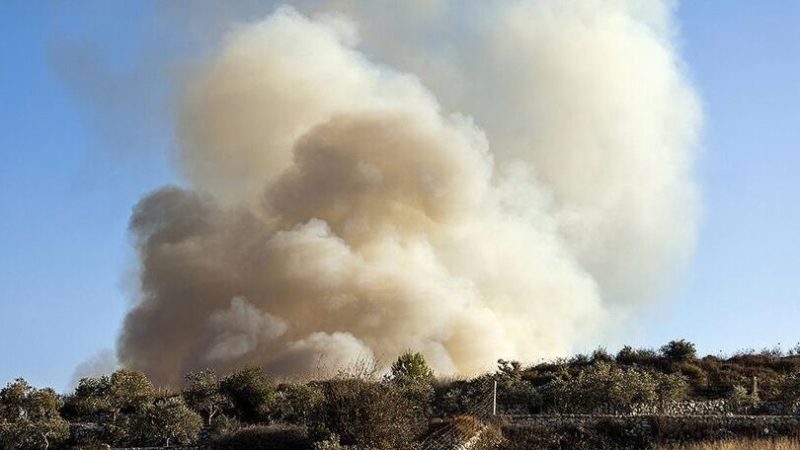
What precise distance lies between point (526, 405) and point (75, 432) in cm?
1386

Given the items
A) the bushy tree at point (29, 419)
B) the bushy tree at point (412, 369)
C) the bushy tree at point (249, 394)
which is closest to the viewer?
the bushy tree at point (29, 419)

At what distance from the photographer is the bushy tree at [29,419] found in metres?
27.0

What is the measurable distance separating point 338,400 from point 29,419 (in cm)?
1172

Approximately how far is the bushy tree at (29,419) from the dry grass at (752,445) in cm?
1719

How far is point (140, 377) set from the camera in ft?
108

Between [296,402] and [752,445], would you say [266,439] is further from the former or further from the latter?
[752,445]

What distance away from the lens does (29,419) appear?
2956 centimetres

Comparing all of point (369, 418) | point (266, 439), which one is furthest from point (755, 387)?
point (266, 439)

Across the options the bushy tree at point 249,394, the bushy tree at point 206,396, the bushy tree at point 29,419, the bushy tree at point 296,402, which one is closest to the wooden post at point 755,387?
the bushy tree at point 296,402

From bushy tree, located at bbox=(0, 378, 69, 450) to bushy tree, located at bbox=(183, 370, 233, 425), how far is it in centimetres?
417

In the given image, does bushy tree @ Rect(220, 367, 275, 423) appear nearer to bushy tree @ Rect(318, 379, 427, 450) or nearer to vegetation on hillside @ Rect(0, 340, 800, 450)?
vegetation on hillside @ Rect(0, 340, 800, 450)

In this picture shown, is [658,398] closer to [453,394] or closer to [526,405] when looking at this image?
[526,405]

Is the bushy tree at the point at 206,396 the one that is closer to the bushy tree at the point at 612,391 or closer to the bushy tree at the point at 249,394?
the bushy tree at the point at 249,394

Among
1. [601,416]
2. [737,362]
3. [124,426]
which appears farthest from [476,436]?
[737,362]
